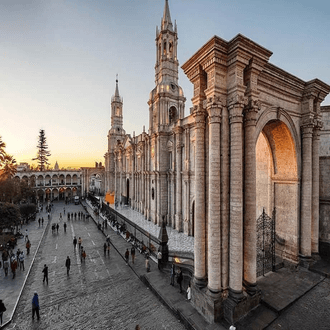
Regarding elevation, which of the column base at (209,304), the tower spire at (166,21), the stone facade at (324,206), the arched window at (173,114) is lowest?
the column base at (209,304)

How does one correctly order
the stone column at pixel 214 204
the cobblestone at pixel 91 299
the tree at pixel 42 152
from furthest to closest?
the tree at pixel 42 152 < the cobblestone at pixel 91 299 < the stone column at pixel 214 204

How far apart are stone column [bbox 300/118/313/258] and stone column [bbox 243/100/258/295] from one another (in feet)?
15.1

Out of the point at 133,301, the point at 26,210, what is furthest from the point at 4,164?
the point at 133,301

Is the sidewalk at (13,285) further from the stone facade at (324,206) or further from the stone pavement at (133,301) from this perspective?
the stone facade at (324,206)

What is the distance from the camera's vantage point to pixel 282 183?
10.2 meters

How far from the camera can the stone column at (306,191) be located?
938 centimetres

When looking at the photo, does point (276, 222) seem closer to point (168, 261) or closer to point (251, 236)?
point (251, 236)

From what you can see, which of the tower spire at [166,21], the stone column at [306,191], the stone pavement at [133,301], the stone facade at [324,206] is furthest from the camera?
the tower spire at [166,21]

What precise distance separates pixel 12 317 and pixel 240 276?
31.9 feet

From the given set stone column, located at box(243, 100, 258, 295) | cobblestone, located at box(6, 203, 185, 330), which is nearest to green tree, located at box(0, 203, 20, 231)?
cobblestone, located at box(6, 203, 185, 330)

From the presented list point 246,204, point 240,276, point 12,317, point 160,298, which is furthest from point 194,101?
point 12,317

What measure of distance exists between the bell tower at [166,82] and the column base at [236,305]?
18404mm

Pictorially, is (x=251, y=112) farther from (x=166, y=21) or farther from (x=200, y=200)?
(x=166, y=21)

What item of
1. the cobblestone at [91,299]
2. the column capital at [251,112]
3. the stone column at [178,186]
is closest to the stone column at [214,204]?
the column capital at [251,112]
